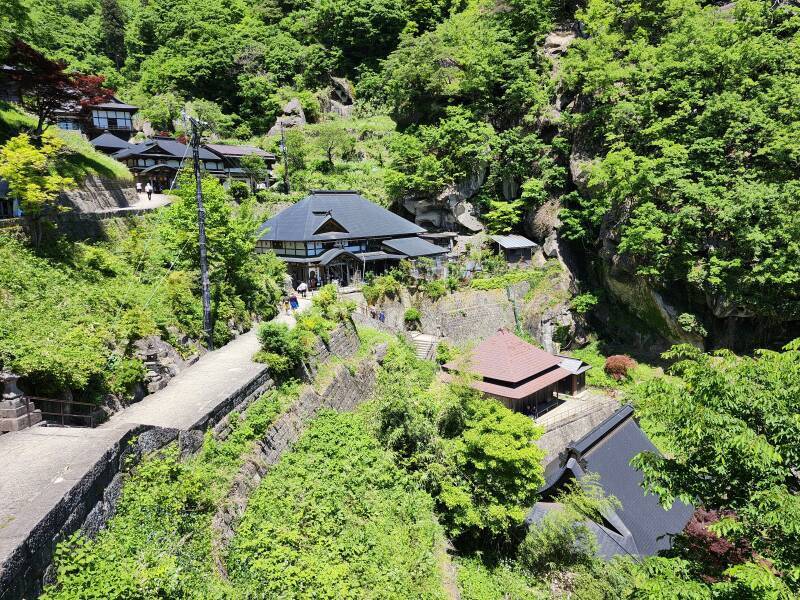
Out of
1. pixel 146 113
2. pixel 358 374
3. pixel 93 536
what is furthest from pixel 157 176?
pixel 93 536

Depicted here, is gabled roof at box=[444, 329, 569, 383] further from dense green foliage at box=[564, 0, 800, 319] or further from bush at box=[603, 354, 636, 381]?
dense green foliage at box=[564, 0, 800, 319]

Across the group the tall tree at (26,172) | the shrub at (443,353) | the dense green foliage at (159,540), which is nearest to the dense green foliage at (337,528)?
the dense green foliage at (159,540)

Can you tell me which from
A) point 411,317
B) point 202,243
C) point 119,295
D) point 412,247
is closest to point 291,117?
point 412,247

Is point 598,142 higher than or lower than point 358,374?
higher

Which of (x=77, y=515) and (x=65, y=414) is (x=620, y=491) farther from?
(x=65, y=414)

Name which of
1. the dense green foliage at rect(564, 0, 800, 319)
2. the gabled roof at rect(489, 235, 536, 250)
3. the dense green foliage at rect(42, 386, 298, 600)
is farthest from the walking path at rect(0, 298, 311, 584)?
the dense green foliage at rect(564, 0, 800, 319)

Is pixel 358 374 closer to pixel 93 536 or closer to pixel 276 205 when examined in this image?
pixel 93 536
